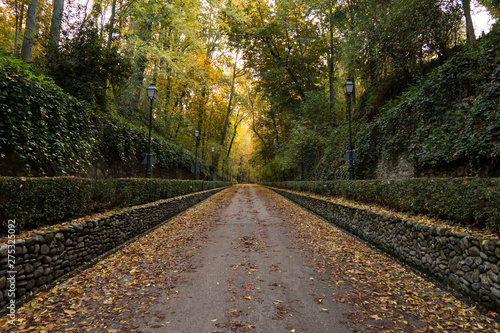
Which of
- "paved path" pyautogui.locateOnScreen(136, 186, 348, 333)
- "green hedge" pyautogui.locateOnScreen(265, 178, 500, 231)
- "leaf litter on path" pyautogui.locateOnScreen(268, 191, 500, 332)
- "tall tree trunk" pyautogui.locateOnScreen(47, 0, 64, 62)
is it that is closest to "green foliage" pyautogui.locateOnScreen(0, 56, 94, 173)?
"tall tree trunk" pyautogui.locateOnScreen(47, 0, 64, 62)

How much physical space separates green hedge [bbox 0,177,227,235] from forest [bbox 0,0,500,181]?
4.79ft

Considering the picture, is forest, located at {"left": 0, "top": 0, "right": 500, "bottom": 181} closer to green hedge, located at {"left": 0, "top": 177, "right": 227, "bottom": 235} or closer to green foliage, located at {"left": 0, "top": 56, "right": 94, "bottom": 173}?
green foliage, located at {"left": 0, "top": 56, "right": 94, "bottom": 173}

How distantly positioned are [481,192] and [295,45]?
784 inches

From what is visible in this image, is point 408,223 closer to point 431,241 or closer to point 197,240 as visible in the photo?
point 431,241

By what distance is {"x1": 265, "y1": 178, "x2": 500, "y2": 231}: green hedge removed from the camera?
337 cm

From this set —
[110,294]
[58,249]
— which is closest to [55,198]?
[58,249]

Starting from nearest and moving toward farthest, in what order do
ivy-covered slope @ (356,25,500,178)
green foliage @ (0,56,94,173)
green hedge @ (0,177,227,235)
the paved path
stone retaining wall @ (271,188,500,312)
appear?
the paved path → stone retaining wall @ (271,188,500,312) → green hedge @ (0,177,227,235) → green foliage @ (0,56,94,173) → ivy-covered slope @ (356,25,500,178)

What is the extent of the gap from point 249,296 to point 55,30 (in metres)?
11.4

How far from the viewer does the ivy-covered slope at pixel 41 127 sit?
4895mm

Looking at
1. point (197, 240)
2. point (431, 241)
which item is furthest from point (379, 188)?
point (197, 240)

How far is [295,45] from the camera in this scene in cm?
2019

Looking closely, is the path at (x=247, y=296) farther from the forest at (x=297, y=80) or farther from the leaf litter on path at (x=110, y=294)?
the forest at (x=297, y=80)

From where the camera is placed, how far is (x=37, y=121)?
5.48 metres

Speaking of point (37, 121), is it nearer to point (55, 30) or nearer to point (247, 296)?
point (55, 30)
